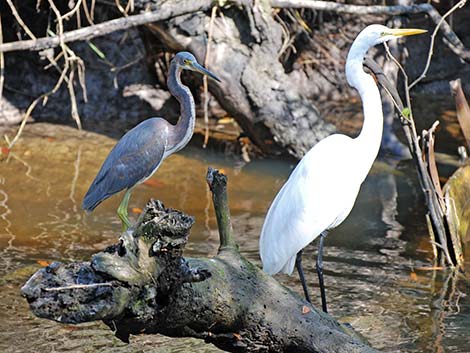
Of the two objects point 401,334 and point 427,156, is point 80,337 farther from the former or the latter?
point 427,156

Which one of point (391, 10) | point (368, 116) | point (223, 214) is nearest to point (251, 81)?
point (391, 10)

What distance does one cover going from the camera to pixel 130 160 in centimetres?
627

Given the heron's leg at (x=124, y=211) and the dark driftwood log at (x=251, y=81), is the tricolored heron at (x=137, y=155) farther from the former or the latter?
the dark driftwood log at (x=251, y=81)

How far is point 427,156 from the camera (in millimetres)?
6289

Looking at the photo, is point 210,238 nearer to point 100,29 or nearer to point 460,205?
point 460,205

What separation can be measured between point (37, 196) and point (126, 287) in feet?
15.0

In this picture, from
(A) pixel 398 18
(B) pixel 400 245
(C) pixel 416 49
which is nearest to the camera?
(B) pixel 400 245

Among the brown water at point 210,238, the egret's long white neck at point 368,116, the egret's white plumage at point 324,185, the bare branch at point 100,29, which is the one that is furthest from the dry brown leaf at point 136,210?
the egret's long white neck at point 368,116

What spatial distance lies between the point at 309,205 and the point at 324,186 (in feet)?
0.46

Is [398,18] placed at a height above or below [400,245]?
above

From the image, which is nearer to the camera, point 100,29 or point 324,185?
point 324,185

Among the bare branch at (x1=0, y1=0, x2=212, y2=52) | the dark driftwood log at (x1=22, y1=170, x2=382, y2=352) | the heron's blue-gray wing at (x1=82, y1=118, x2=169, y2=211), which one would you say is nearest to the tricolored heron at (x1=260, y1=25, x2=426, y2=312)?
the dark driftwood log at (x1=22, y1=170, x2=382, y2=352)

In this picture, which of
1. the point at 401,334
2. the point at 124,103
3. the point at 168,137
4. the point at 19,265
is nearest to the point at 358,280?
the point at 401,334

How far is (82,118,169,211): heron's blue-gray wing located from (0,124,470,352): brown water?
462 millimetres
